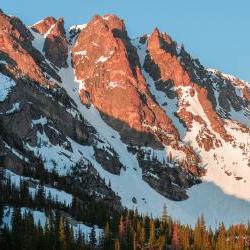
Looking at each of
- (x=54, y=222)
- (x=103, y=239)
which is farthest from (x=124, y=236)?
(x=54, y=222)

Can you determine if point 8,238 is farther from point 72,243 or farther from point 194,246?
point 194,246

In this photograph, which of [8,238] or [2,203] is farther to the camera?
[2,203]

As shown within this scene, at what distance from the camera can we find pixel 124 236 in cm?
18562

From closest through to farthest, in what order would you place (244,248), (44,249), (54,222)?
(44,249)
(54,222)
(244,248)

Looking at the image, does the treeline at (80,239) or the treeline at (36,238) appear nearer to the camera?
the treeline at (36,238)

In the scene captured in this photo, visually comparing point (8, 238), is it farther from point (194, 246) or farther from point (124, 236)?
point (194, 246)

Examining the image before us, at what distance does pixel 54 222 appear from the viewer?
17512 cm

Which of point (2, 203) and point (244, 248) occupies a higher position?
point (2, 203)

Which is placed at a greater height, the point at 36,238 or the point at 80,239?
the point at 80,239

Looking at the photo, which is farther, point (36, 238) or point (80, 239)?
point (80, 239)

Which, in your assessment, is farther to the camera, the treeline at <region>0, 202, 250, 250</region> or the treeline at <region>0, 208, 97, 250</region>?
the treeline at <region>0, 202, 250, 250</region>

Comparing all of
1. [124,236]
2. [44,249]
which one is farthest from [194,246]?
[44,249]

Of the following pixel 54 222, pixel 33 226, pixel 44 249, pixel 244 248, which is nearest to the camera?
pixel 44 249

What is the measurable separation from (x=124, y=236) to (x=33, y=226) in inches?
1247
